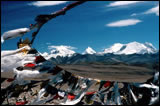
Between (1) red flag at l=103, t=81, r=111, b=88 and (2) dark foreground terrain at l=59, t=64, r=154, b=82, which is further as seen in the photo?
(2) dark foreground terrain at l=59, t=64, r=154, b=82

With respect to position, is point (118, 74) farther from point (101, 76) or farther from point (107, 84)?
point (107, 84)

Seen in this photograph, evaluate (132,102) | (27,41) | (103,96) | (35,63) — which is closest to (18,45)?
(27,41)

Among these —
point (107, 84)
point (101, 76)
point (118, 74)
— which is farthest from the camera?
point (118, 74)

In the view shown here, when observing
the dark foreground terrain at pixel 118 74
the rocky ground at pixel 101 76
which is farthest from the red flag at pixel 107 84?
the dark foreground terrain at pixel 118 74

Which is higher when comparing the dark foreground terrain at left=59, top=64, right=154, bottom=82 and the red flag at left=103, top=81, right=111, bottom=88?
the red flag at left=103, top=81, right=111, bottom=88

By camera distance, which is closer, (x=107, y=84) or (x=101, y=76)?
(x=107, y=84)

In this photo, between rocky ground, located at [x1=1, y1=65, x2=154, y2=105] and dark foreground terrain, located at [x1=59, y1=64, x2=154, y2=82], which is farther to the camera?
dark foreground terrain, located at [x1=59, y1=64, x2=154, y2=82]

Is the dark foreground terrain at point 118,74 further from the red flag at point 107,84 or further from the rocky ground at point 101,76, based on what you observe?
the red flag at point 107,84

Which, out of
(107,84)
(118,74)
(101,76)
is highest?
(107,84)

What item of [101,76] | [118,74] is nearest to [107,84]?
[101,76]

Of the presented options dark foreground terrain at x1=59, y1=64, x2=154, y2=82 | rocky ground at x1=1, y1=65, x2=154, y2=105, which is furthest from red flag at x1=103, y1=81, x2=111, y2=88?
dark foreground terrain at x1=59, y1=64, x2=154, y2=82

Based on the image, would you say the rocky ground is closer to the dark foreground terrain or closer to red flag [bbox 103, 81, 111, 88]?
the dark foreground terrain

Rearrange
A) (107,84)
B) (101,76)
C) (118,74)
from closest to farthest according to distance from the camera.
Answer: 1. (107,84)
2. (101,76)
3. (118,74)

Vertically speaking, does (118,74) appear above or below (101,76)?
below
